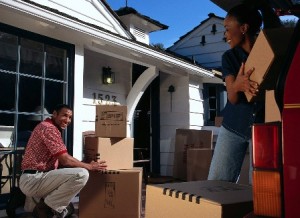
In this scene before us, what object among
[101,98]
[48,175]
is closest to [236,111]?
[48,175]

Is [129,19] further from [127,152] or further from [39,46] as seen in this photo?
[127,152]

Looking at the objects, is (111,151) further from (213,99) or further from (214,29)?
(214,29)

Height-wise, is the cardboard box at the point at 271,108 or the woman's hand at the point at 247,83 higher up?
the woman's hand at the point at 247,83

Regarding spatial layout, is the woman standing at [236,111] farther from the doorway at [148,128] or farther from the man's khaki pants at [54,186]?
the doorway at [148,128]

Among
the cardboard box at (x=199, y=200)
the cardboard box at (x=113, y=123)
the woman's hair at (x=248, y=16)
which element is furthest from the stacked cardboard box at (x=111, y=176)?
the woman's hair at (x=248, y=16)

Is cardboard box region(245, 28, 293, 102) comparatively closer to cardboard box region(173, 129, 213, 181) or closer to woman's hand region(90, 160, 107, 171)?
woman's hand region(90, 160, 107, 171)

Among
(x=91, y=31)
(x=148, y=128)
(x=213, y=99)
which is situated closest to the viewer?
(x=91, y=31)

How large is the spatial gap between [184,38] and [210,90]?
2660 millimetres

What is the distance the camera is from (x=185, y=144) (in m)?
7.90

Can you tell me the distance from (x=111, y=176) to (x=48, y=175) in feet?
2.42

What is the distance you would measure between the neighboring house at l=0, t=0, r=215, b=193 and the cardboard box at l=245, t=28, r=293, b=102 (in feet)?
11.0

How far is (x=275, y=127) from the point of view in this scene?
4.29 ft

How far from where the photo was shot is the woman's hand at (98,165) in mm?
4172

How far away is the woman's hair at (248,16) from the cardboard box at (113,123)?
2388 mm
